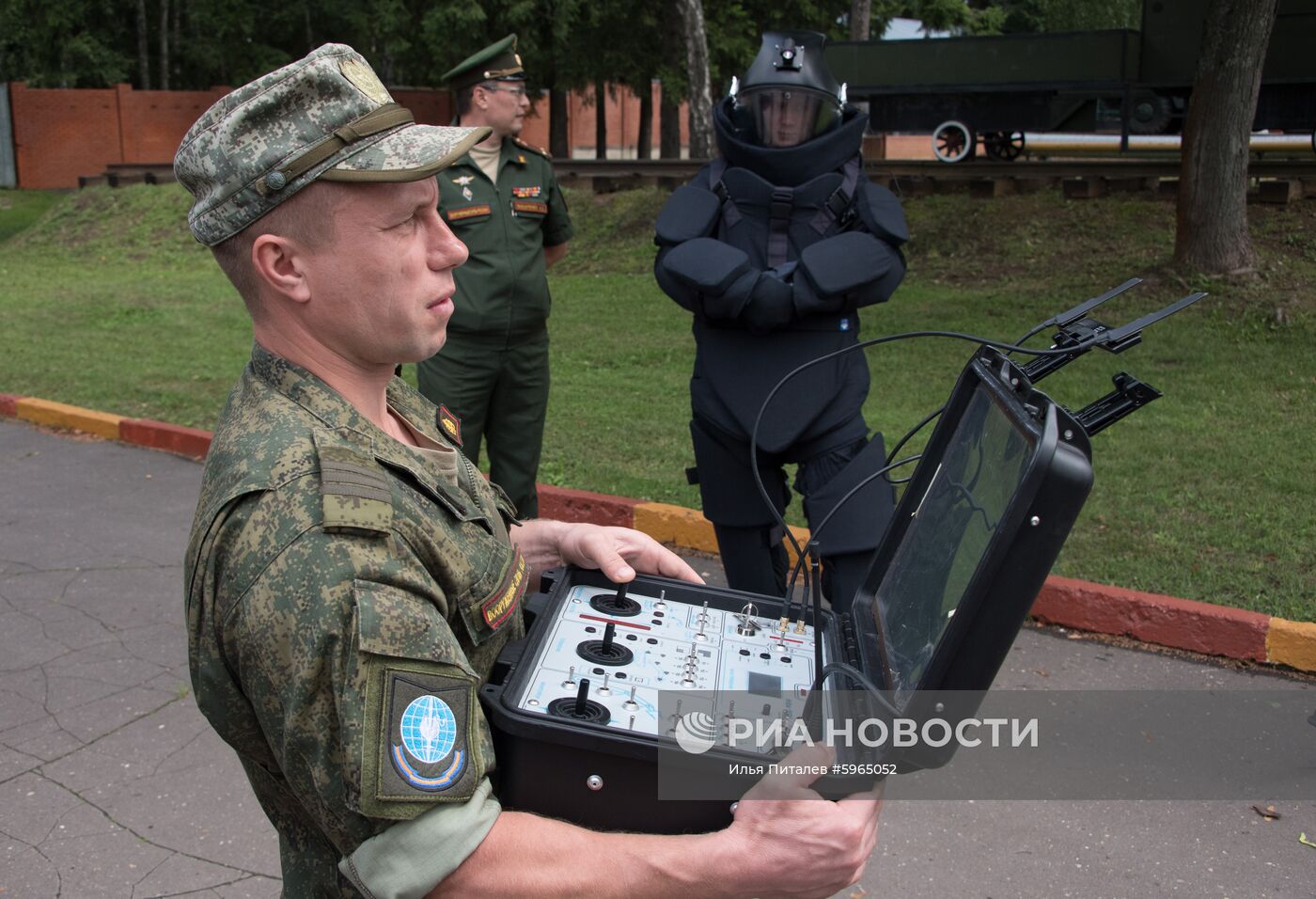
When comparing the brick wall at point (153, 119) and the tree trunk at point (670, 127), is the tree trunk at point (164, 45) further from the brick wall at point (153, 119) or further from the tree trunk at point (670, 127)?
the tree trunk at point (670, 127)

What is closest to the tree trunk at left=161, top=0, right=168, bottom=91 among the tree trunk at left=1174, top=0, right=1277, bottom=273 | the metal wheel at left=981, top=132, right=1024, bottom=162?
the metal wheel at left=981, top=132, right=1024, bottom=162

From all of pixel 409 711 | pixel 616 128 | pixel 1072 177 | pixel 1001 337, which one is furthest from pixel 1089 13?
pixel 409 711

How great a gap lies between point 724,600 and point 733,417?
6.58 ft

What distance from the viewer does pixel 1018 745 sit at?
3988 mm

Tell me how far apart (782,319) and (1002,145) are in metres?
17.9

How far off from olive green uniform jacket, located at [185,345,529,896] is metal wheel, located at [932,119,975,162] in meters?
18.7


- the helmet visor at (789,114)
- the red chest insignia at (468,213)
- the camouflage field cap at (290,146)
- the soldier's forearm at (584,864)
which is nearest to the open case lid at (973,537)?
the soldier's forearm at (584,864)

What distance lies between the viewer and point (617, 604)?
1831mm

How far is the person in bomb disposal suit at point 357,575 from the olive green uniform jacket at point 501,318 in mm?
3514

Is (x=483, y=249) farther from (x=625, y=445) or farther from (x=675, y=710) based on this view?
(x=675, y=710)

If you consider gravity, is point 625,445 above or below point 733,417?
below

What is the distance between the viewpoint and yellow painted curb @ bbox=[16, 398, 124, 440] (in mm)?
7953

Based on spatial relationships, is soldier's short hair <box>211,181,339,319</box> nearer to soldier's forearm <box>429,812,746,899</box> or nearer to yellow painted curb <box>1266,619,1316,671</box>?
soldier's forearm <box>429,812,746,899</box>

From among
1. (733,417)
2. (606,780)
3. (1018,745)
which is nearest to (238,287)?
(606,780)
